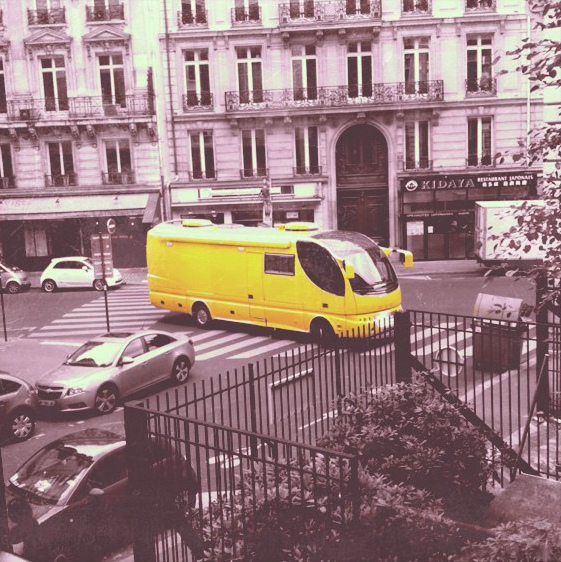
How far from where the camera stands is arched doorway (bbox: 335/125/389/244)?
86.6 feet

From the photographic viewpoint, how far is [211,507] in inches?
202

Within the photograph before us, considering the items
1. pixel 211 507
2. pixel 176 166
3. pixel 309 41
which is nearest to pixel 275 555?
pixel 211 507

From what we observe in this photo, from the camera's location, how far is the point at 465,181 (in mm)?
26891

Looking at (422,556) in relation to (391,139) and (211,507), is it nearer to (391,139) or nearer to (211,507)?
(211,507)

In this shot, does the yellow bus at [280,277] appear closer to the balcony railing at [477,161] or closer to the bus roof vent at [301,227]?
the bus roof vent at [301,227]

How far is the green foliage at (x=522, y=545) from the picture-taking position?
407 cm

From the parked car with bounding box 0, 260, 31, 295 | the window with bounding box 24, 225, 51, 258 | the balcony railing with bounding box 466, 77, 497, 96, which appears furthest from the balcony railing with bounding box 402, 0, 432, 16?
the parked car with bounding box 0, 260, 31, 295

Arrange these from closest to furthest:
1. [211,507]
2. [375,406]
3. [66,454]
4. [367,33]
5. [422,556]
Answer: [422,556]
[211,507]
[375,406]
[66,454]
[367,33]

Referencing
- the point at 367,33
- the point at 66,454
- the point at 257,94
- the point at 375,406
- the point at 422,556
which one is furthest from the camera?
the point at 257,94

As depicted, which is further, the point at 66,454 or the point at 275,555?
the point at 66,454

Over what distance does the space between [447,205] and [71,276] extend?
13747 mm

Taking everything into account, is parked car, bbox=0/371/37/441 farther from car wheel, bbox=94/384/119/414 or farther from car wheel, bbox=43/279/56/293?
car wheel, bbox=43/279/56/293

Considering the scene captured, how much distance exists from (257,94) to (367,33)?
14.5 feet

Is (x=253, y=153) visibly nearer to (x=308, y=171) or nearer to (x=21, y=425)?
(x=308, y=171)
